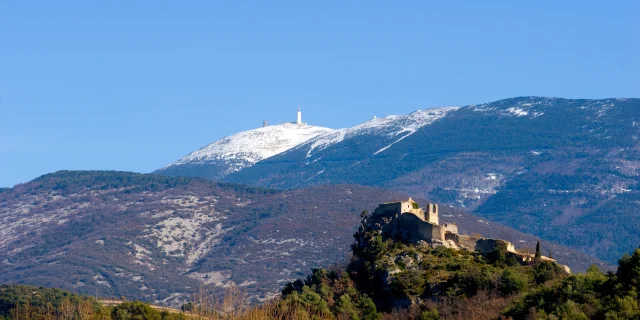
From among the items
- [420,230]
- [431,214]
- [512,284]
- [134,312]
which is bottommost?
[512,284]

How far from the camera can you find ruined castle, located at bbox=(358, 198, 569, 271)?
97.2 m

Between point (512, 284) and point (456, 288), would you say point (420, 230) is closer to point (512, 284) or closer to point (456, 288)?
point (456, 288)

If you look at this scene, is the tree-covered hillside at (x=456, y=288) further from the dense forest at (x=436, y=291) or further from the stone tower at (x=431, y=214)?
the stone tower at (x=431, y=214)

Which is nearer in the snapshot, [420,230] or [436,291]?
[436,291]

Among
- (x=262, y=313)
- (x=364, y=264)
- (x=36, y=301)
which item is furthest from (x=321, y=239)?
(x=262, y=313)

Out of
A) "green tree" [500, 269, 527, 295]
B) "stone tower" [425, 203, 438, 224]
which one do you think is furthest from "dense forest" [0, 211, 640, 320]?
"stone tower" [425, 203, 438, 224]

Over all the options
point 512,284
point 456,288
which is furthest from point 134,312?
point 512,284

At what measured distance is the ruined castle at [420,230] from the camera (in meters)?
97.2

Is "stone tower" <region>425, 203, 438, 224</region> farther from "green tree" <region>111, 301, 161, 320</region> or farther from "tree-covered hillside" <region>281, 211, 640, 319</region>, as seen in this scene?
"green tree" <region>111, 301, 161, 320</region>

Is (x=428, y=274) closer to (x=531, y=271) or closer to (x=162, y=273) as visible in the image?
(x=531, y=271)

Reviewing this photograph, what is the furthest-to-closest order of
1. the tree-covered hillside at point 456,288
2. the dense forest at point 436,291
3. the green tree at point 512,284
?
the green tree at point 512,284 → the dense forest at point 436,291 → the tree-covered hillside at point 456,288

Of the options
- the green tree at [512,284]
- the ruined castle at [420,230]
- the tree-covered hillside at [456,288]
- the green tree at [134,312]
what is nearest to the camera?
the tree-covered hillside at [456,288]

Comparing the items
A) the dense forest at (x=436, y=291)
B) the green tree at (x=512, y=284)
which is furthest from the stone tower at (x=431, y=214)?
the green tree at (x=512, y=284)

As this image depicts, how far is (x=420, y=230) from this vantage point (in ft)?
321
